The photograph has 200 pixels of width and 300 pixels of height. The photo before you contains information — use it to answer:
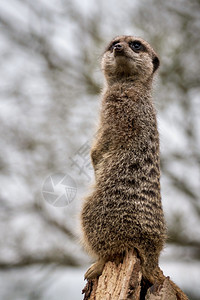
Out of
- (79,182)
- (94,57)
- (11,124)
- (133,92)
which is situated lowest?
(133,92)

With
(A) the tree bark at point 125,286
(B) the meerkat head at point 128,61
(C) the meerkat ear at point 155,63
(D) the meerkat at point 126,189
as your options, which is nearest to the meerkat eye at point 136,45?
(B) the meerkat head at point 128,61

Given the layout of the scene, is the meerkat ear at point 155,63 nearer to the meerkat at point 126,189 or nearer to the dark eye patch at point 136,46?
the dark eye patch at point 136,46

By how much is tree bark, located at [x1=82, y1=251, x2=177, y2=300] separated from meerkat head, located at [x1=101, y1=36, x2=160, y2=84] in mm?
1780

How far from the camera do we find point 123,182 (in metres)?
3.31

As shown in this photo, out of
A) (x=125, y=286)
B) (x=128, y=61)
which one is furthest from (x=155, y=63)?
(x=125, y=286)

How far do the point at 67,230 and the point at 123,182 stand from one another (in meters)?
3.89

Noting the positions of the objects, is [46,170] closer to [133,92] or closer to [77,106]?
[77,106]

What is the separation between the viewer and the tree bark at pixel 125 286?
9.47ft

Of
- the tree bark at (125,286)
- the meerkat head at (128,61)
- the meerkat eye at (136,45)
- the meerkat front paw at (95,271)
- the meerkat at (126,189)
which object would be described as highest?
the meerkat eye at (136,45)

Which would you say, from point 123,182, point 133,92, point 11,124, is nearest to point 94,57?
point 11,124

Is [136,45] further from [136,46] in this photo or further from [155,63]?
[155,63]

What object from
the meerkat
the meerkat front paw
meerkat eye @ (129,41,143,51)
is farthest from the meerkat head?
the meerkat front paw

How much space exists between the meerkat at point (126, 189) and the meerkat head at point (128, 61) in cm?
28

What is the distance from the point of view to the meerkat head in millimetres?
4125
